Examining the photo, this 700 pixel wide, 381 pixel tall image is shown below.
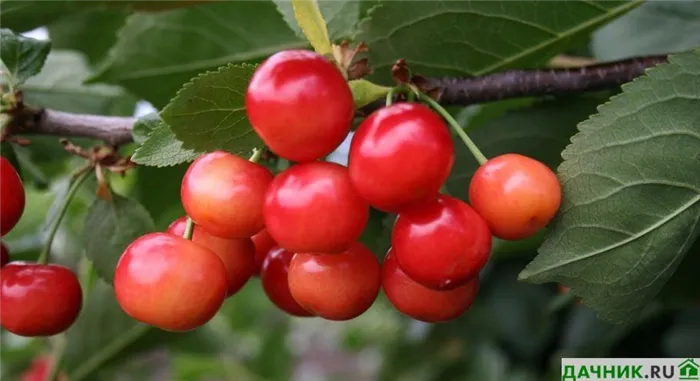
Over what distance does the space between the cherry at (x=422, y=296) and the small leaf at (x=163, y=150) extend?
12.0 inches

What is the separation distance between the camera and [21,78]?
121 cm

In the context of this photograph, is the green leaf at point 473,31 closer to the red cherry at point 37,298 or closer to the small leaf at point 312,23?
the small leaf at point 312,23

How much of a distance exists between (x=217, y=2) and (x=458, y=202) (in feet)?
2.86

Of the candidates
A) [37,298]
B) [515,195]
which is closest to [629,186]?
[515,195]

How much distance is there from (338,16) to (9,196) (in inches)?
22.8

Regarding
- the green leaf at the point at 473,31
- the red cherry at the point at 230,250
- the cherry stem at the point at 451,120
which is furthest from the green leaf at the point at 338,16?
the red cherry at the point at 230,250

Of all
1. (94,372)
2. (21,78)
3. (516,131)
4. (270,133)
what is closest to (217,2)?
(21,78)

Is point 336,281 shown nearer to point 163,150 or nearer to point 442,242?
point 442,242

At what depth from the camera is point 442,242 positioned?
33.6 inches

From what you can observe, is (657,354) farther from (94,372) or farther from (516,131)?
(94,372)

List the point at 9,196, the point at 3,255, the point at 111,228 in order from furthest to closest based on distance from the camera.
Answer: the point at 111,228, the point at 3,255, the point at 9,196

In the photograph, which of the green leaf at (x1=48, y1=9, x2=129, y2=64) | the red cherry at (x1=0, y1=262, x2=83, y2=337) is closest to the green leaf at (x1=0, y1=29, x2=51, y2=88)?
the red cherry at (x1=0, y1=262, x2=83, y2=337)

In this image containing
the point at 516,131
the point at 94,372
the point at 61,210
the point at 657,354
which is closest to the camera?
the point at 61,210

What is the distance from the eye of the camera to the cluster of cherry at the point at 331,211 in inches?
31.8
